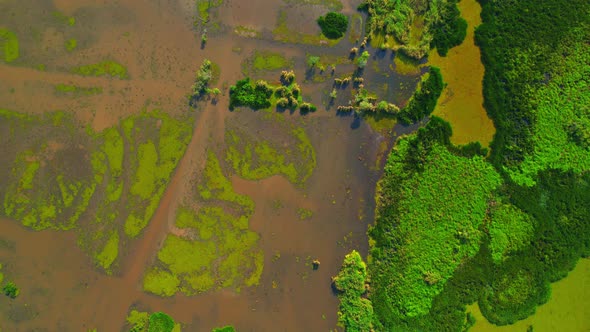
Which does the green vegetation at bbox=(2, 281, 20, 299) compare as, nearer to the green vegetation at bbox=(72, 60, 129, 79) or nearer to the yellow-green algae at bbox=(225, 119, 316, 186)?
the green vegetation at bbox=(72, 60, 129, 79)

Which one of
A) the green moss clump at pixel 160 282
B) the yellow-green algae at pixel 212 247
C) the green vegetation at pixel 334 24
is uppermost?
the green vegetation at pixel 334 24

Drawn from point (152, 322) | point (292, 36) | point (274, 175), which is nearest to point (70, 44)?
point (292, 36)

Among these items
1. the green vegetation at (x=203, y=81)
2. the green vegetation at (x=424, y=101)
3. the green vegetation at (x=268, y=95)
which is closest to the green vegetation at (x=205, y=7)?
the green vegetation at (x=203, y=81)

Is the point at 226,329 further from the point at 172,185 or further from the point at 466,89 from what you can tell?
the point at 466,89

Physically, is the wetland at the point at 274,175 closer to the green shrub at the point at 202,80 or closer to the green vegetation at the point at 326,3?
the green shrub at the point at 202,80

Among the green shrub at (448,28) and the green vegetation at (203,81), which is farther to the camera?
the green shrub at (448,28)

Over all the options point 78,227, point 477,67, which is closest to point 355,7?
point 477,67

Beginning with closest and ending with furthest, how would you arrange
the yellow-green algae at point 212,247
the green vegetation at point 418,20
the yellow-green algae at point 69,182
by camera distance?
the yellow-green algae at point 69,182 < the yellow-green algae at point 212,247 < the green vegetation at point 418,20
